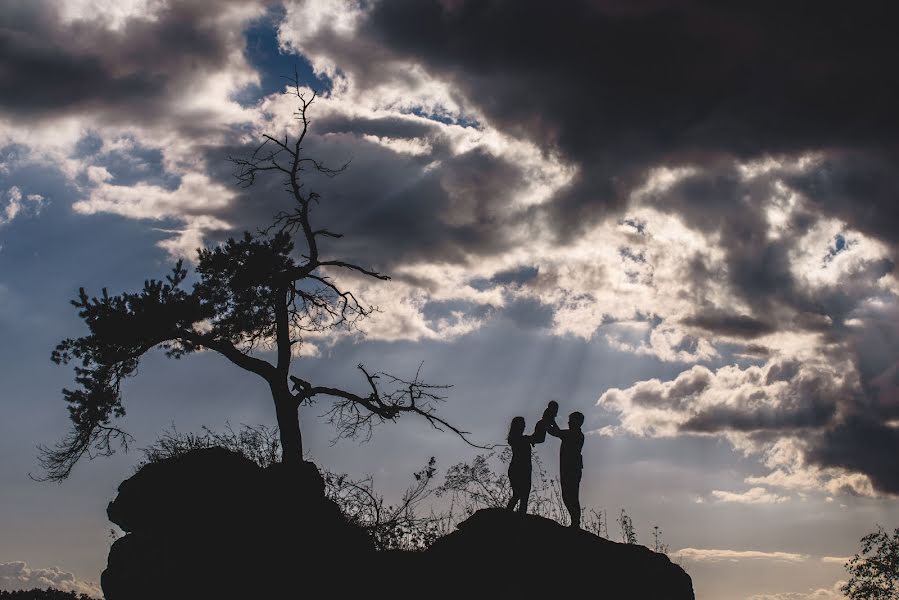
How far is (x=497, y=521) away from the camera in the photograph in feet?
49.9

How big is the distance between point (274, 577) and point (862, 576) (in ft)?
85.4

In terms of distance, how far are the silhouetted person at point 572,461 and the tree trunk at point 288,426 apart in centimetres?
732

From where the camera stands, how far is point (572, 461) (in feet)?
50.8

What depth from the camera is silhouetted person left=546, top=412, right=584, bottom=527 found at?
15.5 meters

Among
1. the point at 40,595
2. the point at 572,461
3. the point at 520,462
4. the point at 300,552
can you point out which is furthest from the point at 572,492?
the point at 40,595

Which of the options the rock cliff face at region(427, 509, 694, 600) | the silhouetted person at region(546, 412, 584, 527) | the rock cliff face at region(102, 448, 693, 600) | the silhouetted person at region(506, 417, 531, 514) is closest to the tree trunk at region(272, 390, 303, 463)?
the rock cliff face at region(102, 448, 693, 600)

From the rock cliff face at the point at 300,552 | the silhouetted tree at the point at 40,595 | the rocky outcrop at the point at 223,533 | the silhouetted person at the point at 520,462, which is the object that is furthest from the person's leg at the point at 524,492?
the silhouetted tree at the point at 40,595

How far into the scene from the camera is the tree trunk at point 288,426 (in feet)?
65.4

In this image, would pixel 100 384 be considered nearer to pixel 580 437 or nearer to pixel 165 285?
pixel 165 285

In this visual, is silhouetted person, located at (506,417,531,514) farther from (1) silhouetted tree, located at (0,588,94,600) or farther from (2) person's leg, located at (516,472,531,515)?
(1) silhouetted tree, located at (0,588,94,600)

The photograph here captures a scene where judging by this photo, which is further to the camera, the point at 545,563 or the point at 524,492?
the point at 524,492

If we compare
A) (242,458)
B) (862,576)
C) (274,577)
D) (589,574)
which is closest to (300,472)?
(242,458)

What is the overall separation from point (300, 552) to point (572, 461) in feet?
20.8

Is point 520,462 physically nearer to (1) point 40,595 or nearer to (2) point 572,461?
(2) point 572,461
